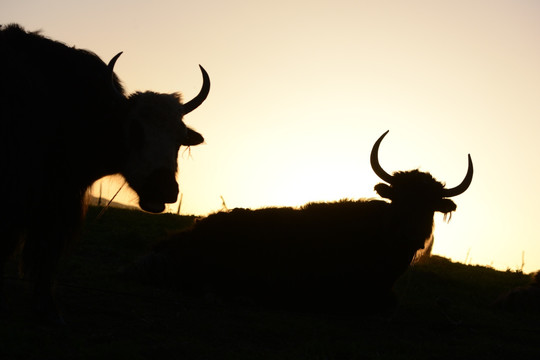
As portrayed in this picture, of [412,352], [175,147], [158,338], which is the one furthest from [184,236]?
[412,352]

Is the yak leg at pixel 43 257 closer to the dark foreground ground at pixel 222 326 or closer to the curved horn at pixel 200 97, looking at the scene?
the dark foreground ground at pixel 222 326

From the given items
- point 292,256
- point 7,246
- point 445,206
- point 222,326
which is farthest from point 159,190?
point 445,206

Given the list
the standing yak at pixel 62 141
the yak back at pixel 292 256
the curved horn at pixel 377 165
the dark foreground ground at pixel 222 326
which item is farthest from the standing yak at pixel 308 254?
the standing yak at pixel 62 141

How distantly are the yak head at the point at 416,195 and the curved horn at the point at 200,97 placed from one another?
104 inches

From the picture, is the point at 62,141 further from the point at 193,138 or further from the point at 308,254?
the point at 308,254

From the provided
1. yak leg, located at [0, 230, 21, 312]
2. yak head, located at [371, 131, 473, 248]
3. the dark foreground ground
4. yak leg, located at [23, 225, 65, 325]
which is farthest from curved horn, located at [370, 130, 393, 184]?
yak leg, located at [0, 230, 21, 312]

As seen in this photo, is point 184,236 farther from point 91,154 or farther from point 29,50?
point 29,50

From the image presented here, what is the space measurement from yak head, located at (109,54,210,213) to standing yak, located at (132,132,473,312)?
1947 mm

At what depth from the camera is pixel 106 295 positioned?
6.18 metres

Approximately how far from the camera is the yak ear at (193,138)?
6.33 meters

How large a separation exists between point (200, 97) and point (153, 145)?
1.05 m

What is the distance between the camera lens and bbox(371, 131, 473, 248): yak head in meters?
7.15

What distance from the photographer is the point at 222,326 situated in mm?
5645

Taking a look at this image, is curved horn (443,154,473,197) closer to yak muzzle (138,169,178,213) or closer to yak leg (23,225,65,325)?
yak muzzle (138,169,178,213)
